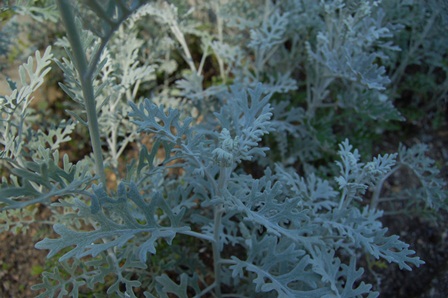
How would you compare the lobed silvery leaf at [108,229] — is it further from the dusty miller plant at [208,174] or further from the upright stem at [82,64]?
the upright stem at [82,64]

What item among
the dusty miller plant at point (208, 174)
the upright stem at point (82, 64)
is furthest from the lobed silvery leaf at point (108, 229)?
the upright stem at point (82, 64)

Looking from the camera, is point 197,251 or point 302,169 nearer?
point 197,251

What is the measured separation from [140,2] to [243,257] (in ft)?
3.95

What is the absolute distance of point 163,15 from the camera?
1988 millimetres

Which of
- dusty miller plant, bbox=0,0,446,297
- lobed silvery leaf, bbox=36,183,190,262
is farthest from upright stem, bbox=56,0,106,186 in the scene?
lobed silvery leaf, bbox=36,183,190,262

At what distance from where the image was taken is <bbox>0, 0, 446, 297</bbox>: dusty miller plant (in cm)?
103

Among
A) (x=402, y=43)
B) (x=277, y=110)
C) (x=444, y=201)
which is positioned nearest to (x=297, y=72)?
(x=402, y=43)

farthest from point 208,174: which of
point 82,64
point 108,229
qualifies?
point 82,64

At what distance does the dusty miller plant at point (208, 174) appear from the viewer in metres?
1.03

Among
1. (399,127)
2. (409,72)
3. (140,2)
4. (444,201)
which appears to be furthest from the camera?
(409,72)

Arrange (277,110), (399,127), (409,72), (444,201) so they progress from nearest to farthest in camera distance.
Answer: (444,201)
(277,110)
(399,127)
(409,72)

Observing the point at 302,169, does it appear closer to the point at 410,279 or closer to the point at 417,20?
the point at 410,279

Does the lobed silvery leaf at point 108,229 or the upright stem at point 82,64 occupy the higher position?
the upright stem at point 82,64

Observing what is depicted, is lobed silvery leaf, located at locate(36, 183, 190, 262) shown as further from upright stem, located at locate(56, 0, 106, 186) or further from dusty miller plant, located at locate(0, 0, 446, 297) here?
upright stem, located at locate(56, 0, 106, 186)
